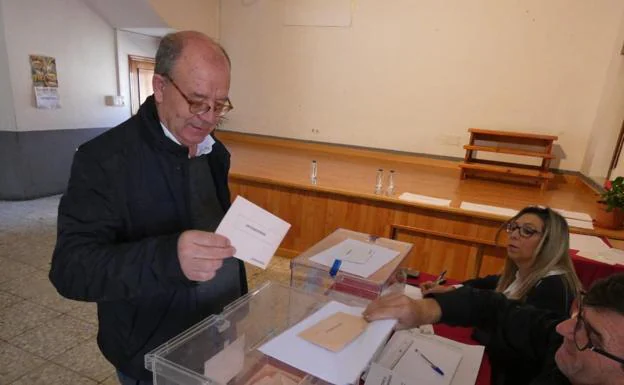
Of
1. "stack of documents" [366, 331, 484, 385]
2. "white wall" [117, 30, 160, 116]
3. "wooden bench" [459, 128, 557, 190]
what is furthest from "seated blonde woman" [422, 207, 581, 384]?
"white wall" [117, 30, 160, 116]

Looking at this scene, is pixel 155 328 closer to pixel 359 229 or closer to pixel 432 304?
pixel 432 304

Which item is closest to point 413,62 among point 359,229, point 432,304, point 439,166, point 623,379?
point 439,166

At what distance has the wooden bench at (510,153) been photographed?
11.4 feet

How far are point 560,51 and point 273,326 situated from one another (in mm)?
4217

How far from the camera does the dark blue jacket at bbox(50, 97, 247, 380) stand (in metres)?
0.73

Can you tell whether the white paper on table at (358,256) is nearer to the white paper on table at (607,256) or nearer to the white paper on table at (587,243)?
the white paper on table at (607,256)

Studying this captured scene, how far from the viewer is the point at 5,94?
3.76 meters

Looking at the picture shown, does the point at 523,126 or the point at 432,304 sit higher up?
the point at 523,126

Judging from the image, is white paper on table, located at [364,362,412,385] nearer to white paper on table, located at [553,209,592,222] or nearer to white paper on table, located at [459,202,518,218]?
white paper on table, located at [459,202,518,218]

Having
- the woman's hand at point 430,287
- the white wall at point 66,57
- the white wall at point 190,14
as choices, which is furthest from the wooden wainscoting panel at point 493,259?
the white wall at point 66,57

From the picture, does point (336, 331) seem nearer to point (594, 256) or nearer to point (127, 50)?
point (594, 256)

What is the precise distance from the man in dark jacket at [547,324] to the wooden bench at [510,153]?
9.14 feet

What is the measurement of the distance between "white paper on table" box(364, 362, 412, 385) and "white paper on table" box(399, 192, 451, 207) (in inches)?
76.7

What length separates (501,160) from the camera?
4031mm
